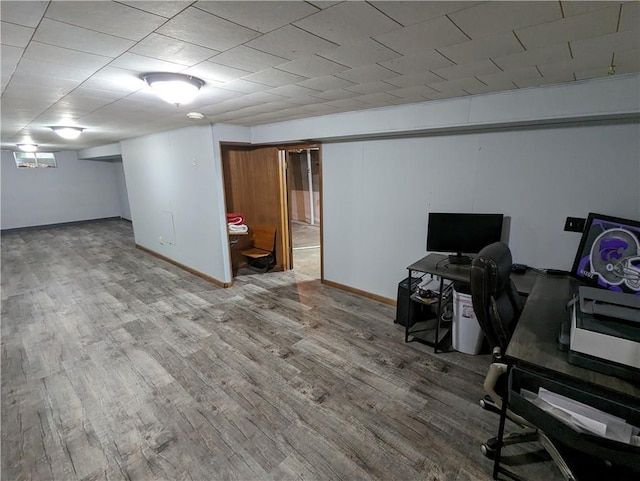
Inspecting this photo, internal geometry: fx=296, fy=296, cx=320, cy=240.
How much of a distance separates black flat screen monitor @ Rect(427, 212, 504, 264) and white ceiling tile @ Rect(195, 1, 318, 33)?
218 cm

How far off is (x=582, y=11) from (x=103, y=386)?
378cm

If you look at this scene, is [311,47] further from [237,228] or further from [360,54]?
[237,228]

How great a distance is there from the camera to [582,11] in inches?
46.5

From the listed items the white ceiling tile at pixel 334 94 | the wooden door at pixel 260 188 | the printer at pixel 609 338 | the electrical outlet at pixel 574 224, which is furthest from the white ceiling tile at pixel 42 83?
the electrical outlet at pixel 574 224

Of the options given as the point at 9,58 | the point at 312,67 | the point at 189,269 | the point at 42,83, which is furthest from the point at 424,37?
the point at 189,269

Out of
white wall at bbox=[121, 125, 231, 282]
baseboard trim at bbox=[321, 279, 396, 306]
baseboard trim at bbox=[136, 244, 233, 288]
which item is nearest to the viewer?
baseboard trim at bbox=[321, 279, 396, 306]

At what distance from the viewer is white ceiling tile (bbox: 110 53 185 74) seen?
165cm

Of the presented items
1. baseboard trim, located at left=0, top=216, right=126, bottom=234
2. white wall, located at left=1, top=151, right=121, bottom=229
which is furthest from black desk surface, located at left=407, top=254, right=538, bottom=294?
white wall, located at left=1, top=151, right=121, bottom=229

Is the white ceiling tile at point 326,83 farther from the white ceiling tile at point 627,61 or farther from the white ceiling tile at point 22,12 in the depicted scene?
the white ceiling tile at point 627,61

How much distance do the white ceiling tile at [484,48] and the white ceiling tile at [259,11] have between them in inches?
32.4

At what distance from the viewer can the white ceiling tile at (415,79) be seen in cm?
199

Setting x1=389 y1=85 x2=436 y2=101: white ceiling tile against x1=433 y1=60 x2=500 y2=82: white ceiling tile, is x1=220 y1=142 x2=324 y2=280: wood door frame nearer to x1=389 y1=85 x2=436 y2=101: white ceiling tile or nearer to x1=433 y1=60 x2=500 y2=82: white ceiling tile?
x1=389 y1=85 x2=436 y2=101: white ceiling tile

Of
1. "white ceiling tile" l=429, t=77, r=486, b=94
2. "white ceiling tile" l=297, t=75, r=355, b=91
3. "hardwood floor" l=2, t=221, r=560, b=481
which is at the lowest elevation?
"hardwood floor" l=2, t=221, r=560, b=481

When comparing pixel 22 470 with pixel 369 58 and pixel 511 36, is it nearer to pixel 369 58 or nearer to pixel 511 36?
pixel 369 58
